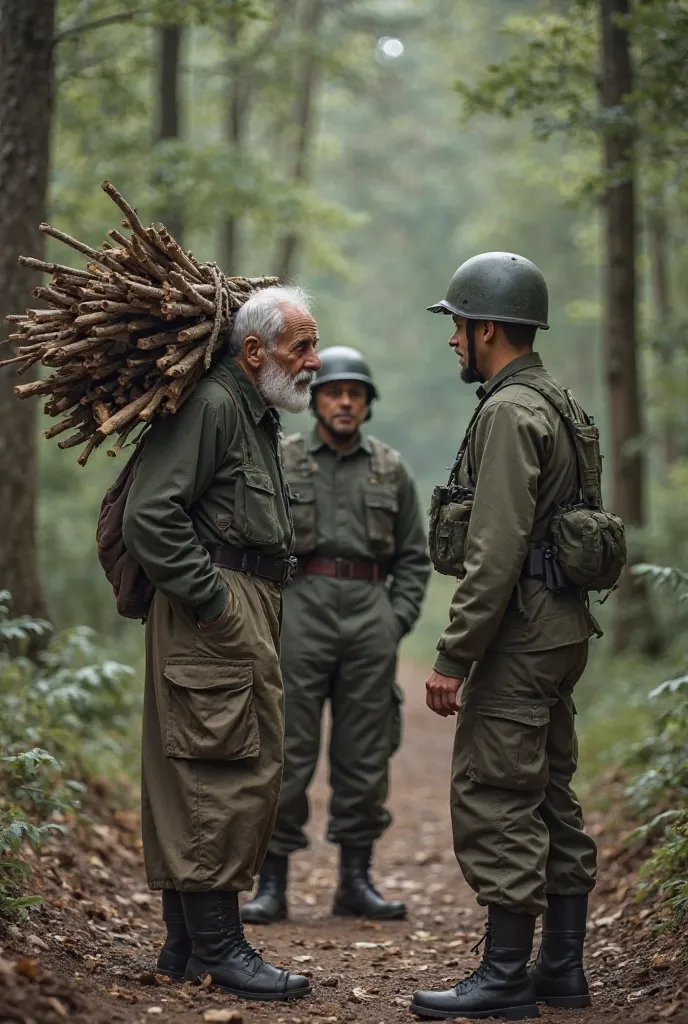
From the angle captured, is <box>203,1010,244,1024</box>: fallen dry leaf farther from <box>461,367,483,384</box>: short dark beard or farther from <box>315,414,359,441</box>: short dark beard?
<box>315,414,359,441</box>: short dark beard

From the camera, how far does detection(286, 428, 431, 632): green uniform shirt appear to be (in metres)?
6.28

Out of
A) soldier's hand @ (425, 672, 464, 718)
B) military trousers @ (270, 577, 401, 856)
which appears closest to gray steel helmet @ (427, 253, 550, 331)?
soldier's hand @ (425, 672, 464, 718)

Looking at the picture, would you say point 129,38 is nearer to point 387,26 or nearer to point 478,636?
point 387,26

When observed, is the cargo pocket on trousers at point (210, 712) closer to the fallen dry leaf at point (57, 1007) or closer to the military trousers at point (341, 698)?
the fallen dry leaf at point (57, 1007)

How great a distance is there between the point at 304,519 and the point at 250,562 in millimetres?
1703

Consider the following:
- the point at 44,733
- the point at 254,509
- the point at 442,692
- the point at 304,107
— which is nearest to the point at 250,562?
the point at 254,509

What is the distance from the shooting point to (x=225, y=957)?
4367 millimetres

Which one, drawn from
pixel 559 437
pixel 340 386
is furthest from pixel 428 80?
pixel 559 437

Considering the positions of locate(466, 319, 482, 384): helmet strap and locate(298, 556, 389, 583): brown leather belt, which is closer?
locate(466, 319, 482, 384): helmet strap

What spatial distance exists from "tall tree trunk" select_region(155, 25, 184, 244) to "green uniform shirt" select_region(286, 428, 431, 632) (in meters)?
6.99

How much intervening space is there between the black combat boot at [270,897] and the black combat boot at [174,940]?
1.33 m

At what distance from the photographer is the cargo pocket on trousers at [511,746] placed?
4.24 m

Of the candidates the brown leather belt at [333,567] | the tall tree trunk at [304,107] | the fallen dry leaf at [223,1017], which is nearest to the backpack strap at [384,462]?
the brown leather belt at [333,567]

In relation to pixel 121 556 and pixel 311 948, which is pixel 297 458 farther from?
pixel 311 948
